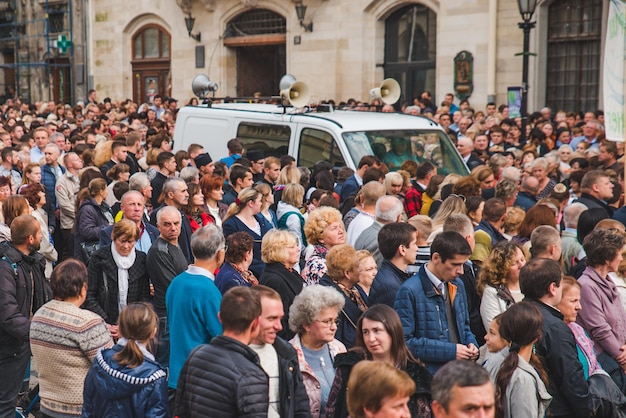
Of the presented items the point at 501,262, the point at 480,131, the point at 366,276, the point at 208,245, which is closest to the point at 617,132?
Result: the point at 501,262

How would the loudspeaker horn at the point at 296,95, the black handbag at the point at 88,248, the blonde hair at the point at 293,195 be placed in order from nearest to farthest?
the black handbag at the point at 88,248 < the blonde hair at the point at 293,195 < the loudspeaker horn at the point at 296,95

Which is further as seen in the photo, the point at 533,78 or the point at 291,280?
the point at 533,78

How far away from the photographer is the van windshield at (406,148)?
11992 mm

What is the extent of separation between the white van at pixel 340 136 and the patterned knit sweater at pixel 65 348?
662cm

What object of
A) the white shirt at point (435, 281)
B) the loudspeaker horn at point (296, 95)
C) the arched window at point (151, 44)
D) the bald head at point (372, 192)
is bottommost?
the white shirt at point (435, 281)

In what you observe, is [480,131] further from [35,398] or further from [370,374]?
[370,374]

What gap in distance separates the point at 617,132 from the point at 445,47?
43.0ft

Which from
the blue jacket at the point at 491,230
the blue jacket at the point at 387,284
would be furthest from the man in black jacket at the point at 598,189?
the blue jacket at the point at 387,284

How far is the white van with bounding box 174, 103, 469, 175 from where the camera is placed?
39.4 ft

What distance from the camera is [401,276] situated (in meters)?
6.23

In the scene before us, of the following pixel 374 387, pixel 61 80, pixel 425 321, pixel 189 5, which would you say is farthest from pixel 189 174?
pixel 61 80

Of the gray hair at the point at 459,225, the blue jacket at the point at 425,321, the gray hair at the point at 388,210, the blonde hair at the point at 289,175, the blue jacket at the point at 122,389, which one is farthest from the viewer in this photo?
the blonde hair at the point at 289,175

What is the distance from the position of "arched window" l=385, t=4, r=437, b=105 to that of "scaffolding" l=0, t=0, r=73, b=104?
12.8 meters

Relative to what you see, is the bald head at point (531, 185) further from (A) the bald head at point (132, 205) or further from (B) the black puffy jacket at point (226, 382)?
(B) the black puffy jacket at point (226, 382)
